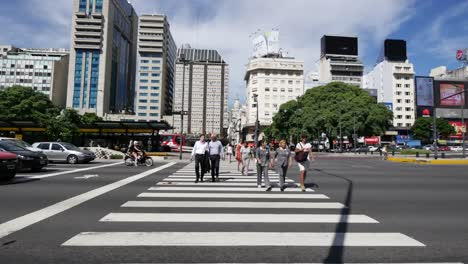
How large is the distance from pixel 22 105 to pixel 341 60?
103 metres

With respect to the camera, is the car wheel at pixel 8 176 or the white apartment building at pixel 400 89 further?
the white apartment building at pixel 400 89

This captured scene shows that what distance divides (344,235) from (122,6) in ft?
499

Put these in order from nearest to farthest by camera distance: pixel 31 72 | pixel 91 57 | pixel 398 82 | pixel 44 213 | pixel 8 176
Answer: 1. pixel 44 213
2. pixel 8 176
3. pixel 398 82
4. pixel 31 72
5. pixel 91 57

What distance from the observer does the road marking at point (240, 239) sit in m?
4.16

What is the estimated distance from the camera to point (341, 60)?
4574 inches

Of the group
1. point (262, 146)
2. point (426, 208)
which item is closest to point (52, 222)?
point (262, 146)

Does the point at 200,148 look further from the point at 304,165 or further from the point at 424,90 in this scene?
the point at 424,90

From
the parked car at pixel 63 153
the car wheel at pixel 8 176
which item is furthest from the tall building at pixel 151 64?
the car wheel at pixel 8 176

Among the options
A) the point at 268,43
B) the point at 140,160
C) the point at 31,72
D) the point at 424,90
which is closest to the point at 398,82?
the point at 424,90

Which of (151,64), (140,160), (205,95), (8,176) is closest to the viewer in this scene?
(8,176)

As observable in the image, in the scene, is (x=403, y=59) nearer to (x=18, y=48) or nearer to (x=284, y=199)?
(x=284, y=199)

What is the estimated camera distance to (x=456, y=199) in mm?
7852

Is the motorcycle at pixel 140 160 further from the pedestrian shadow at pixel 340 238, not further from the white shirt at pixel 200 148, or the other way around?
the pedestrian shadow at pixel 340 238

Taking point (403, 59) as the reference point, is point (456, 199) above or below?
below
